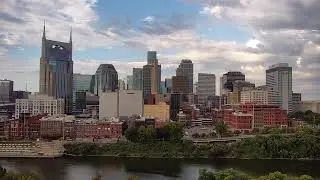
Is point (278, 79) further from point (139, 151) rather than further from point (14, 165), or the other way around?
point (14, 165)

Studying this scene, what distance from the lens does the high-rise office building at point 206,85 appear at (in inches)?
4439

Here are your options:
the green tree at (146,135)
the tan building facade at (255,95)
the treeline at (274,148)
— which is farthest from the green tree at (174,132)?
the tan building facade at (255,95)

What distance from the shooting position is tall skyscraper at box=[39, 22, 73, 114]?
350 feet

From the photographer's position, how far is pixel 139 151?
1608 inches

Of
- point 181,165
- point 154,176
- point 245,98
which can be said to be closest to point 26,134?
point 181,165

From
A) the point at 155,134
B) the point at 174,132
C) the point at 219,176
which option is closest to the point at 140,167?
the point at 155,134

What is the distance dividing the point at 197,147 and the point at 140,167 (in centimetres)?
822

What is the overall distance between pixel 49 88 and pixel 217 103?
3372 cm

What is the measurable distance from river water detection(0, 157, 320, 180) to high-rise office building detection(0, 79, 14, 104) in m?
67.2

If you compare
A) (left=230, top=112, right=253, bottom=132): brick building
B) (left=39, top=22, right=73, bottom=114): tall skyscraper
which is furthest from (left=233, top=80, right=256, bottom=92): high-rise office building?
(left=230, top=112, right=253, bottom=132): brick building

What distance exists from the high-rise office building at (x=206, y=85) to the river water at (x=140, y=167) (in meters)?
74.7

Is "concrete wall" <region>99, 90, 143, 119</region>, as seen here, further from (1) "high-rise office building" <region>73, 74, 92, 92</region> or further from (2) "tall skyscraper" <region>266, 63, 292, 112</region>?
(1) "high-rise office building" <region>73, 74, 92, 92</region>

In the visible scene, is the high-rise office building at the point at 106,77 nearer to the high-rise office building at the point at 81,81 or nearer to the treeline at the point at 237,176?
the high-rise office building at the point at 81,81

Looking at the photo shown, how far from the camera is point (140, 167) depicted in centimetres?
3416
